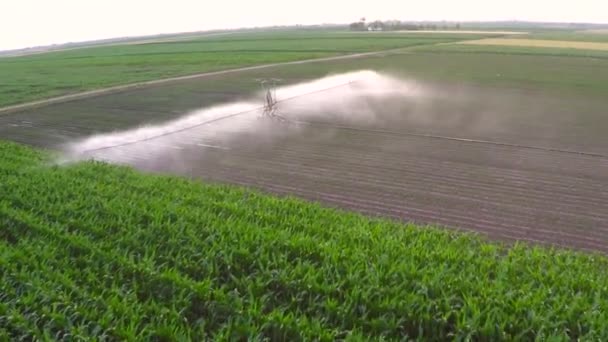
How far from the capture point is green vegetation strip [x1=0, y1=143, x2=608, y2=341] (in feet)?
15.3

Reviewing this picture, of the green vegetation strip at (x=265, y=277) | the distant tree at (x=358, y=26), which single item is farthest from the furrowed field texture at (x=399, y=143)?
the distant tree at (x=358, y=26)

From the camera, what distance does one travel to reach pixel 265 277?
5516mm

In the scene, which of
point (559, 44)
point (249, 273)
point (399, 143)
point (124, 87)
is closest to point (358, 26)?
point (559, 44)

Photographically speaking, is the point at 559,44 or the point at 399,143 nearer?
the point at 399,143

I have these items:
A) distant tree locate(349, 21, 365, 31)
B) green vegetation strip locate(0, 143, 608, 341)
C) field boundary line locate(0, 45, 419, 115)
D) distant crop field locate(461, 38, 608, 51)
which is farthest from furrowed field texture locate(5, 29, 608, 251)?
distant tree locate(349, 21, 365, 31)

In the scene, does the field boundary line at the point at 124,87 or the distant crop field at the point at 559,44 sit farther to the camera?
the distant crop field at the point at 559,44

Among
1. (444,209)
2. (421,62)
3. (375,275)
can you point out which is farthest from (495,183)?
(421,62)

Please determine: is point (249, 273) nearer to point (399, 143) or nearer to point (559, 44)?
point (399, 143)

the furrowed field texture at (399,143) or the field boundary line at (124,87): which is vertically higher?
the field boundary line at (124,87)

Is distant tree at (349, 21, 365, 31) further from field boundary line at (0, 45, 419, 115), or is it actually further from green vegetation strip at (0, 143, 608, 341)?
green vegetation strip at (0, 143, 608, 341)

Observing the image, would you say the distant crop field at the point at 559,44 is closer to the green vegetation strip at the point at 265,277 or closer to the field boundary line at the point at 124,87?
the field boundary line at the point at 124,87

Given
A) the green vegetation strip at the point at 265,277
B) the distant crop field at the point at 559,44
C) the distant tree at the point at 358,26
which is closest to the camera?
the green vegetation strip at the point at 265,277

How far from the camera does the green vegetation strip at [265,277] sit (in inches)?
183

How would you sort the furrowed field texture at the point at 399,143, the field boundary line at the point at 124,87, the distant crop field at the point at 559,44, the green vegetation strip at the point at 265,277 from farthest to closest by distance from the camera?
1. the distant crop field at the point at 559,44
2. the field boundary line at the point at 124,87
3. the furrowed field texture at the point at 399,143
4. the green vegetation strip at the point at 265,277
